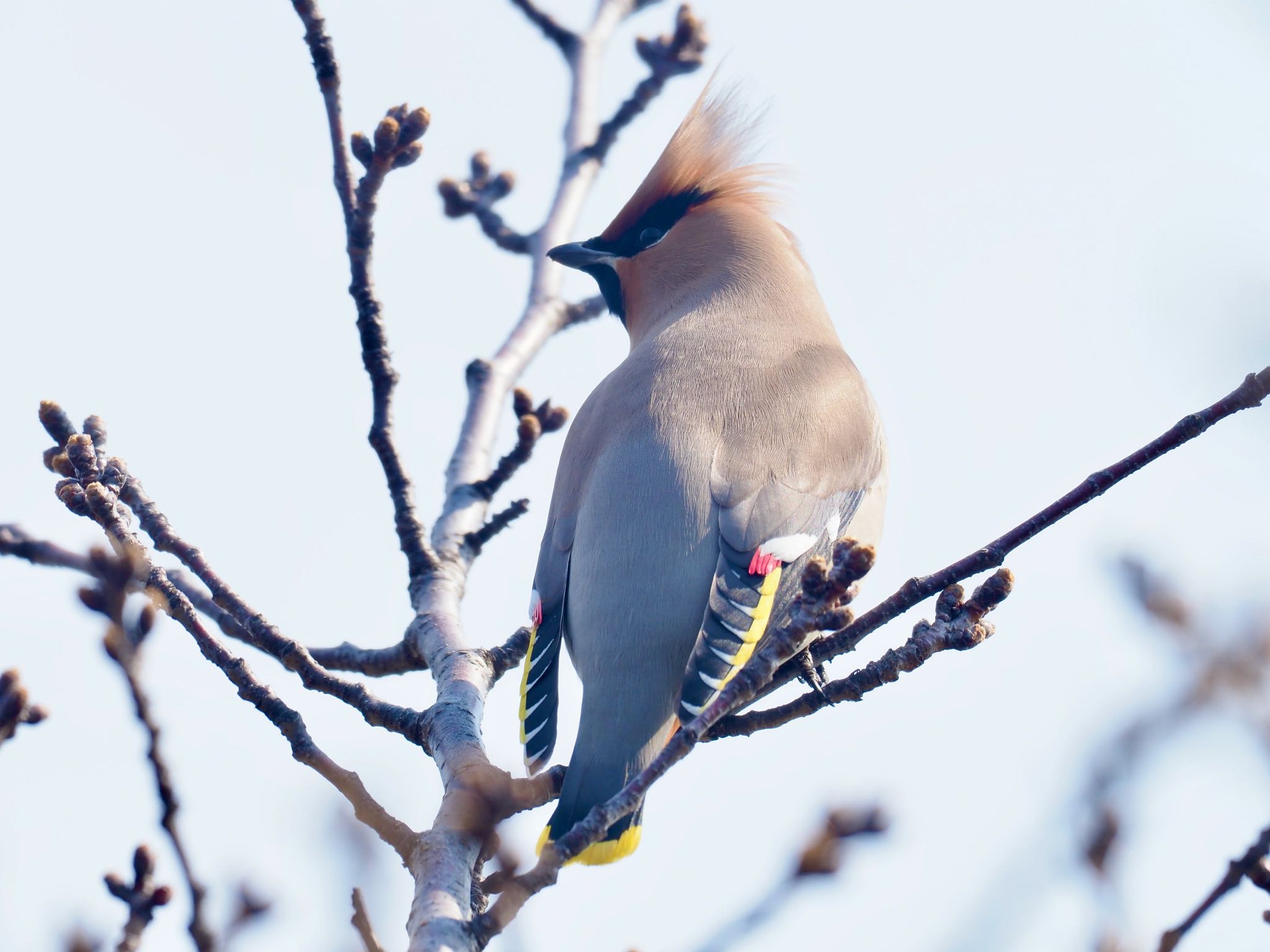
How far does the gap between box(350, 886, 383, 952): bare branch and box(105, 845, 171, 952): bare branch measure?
1.75 feet

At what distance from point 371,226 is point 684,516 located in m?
1.01

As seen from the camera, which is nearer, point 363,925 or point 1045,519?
point 363,925

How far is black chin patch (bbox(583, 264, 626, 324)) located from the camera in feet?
16.2

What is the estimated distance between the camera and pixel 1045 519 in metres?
2.17

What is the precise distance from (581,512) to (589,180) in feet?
6.13

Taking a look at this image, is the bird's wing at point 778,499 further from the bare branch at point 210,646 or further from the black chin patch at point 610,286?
the black chin patch at point 610,286

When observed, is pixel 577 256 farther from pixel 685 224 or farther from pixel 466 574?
pixel 466 574

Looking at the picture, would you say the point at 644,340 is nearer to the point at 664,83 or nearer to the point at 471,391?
the point at 471,391

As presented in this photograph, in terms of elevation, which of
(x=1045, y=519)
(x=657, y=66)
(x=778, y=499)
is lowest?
(x=1045, y=519)

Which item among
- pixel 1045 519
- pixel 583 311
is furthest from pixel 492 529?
pixel 1045 519

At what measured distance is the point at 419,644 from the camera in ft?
10.8

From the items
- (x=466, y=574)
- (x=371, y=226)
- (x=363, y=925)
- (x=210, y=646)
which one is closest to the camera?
(x=363, y=925)

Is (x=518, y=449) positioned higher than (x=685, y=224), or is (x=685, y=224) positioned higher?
(x=685, y=224)

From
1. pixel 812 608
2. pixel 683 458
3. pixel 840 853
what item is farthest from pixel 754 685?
pixel 683 458
